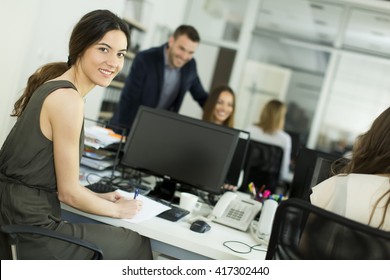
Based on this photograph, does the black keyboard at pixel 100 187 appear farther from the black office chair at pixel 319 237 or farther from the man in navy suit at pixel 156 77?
the man in navy suit at pixel 156 77

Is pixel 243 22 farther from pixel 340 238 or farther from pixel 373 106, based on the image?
pixel 340 238

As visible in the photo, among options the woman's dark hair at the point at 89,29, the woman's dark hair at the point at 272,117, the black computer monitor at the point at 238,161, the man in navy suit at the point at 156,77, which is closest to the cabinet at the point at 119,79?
the man in navy suit at the point at 156,77

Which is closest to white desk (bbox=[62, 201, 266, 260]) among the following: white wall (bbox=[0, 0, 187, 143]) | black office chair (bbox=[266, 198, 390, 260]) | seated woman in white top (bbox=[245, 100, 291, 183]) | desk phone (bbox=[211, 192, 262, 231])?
desk phone (bbox=[211, 192, 262, 231])

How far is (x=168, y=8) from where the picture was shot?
5.84 m

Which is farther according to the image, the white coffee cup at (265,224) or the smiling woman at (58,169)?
the white coffee cup at (265,224)

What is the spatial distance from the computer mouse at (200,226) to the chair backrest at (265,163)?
1702 millimetres

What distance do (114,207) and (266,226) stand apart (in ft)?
2.12

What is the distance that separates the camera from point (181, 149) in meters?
2.20

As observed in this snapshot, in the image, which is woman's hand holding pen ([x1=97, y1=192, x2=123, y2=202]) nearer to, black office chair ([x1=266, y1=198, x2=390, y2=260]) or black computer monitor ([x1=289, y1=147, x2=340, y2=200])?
black office chair ([x1=266, y1=198, x2=390, y2=260])

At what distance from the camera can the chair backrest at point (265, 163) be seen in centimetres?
354

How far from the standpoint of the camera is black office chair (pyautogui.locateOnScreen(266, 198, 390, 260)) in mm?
1076

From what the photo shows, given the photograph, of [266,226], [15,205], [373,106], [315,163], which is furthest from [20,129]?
[373,106]
